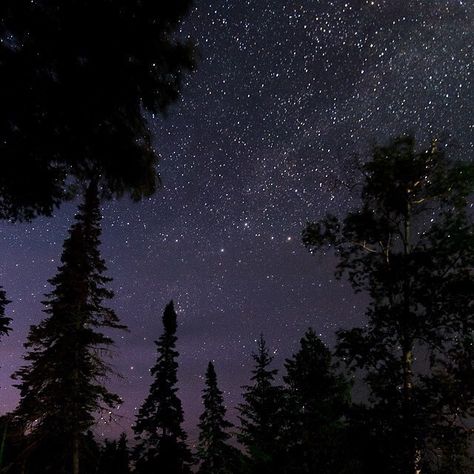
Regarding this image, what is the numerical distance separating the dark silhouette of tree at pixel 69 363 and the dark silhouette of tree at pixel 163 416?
601 inches

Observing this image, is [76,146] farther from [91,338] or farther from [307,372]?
[307,372]

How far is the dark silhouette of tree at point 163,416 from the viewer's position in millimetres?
32031

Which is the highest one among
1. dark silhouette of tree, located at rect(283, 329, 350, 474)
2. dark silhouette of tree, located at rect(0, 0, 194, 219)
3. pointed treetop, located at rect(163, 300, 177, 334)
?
pointed treetop, located at rect(163, 300, 177, 334)

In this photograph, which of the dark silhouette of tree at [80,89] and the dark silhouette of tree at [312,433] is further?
the dark silhouette of tree at [312,433]

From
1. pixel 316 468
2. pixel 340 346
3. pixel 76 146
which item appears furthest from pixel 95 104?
pixel 316 468

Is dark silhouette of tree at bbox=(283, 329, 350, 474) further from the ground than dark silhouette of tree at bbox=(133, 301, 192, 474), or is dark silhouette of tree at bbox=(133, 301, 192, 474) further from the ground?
dark silhouette of tree at bbox=(133, 301, 192, 474)

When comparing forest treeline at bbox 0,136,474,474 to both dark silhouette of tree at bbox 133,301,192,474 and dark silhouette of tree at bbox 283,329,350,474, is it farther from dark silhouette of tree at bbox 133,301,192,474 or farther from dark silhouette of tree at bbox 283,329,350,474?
dark silhouette of tree at bbox 133,301,192,474

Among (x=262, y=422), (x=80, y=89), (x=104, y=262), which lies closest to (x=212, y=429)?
(x=262, y=422)

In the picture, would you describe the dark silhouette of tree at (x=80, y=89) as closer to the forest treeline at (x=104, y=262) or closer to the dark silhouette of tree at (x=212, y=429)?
the forest treeline at (x=104, y=262)

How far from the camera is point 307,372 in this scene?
781 inches

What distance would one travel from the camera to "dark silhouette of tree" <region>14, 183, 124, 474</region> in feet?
51.3

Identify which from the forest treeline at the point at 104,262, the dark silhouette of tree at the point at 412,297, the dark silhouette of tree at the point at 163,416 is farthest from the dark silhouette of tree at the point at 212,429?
the dark silhouette of tree at the point at 412,297

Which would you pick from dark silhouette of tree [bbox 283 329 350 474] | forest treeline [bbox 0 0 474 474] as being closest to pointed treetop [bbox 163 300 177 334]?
forest treeline [bbox 0 0 474 474]

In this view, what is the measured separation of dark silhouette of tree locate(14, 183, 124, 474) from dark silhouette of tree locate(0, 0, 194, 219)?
9.80m
